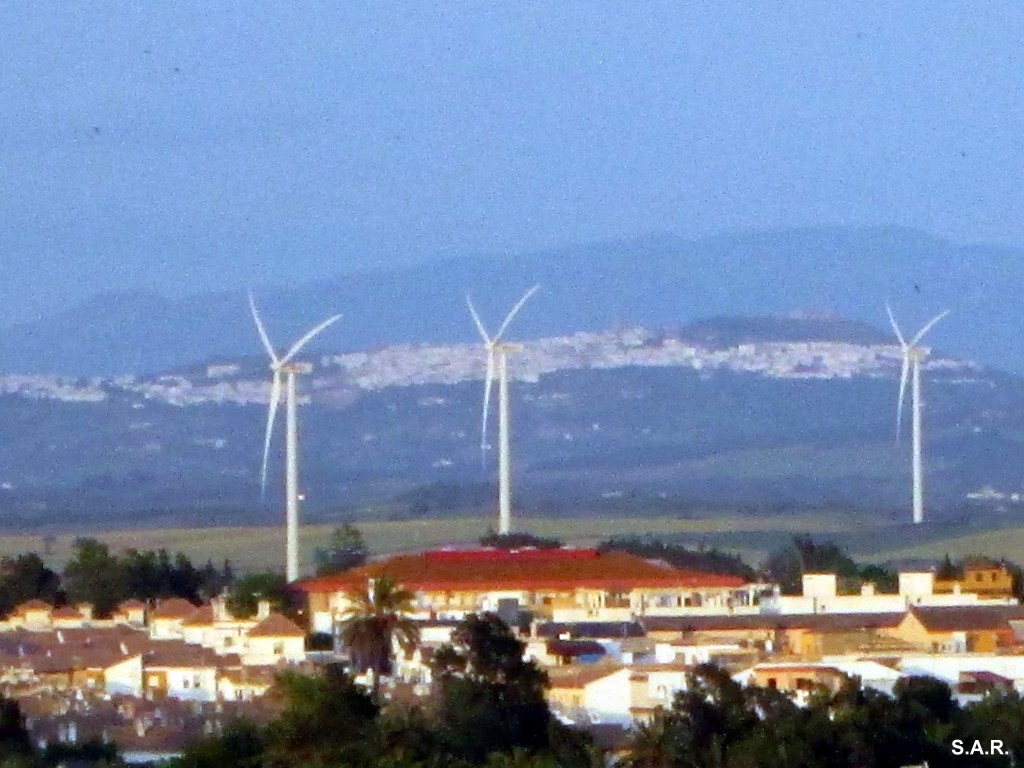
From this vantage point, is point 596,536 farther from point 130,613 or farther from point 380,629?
point 380,629

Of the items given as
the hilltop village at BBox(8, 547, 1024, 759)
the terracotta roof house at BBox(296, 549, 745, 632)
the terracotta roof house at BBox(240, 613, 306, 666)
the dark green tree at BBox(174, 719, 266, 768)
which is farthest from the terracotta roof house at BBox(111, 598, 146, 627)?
the dark green tree at BBox(174, 719, 266, 768)

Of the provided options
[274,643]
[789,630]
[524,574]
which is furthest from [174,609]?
[789,630]

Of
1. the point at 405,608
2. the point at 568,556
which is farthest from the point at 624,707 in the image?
the point at 568,556

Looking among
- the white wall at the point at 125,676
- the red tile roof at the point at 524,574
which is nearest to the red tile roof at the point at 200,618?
the red tile roof at the point at 524,574

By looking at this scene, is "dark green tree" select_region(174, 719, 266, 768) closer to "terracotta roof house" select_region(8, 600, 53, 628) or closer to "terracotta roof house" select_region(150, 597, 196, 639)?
"terracotta roof house" select_region(150, 597, 196, 639)

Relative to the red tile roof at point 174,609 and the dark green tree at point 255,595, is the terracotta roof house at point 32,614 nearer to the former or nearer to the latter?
the red tile roof at point 174,609

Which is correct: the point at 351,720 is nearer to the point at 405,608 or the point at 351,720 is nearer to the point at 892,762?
the point at 892,762
